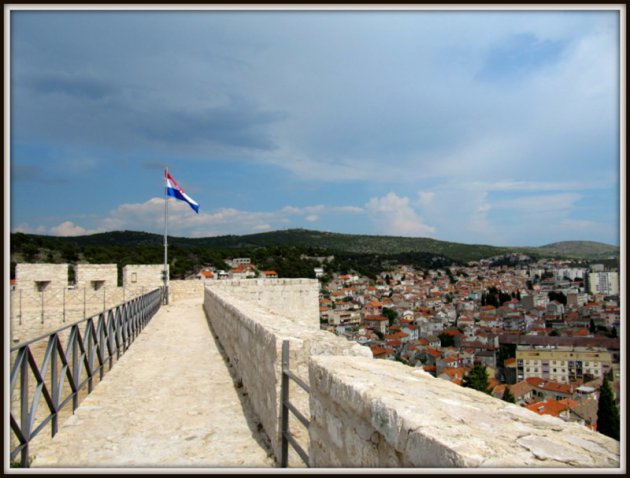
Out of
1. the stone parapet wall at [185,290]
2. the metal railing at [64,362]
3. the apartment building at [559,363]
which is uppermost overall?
the metal railing at [64,362]

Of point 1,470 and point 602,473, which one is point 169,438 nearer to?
point 1,470

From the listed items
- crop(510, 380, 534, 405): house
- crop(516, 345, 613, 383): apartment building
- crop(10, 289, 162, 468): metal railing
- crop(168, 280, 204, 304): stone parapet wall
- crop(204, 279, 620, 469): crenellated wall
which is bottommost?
crop(510, 380, 534, 405): house

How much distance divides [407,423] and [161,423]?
11.4 feet

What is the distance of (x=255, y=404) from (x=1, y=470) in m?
2.73

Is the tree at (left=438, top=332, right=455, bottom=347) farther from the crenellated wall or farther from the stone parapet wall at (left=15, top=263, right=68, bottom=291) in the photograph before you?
the crenellated wall

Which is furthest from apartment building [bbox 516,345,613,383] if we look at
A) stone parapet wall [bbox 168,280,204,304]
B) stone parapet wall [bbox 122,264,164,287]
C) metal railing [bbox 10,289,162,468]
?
metal railing [bbox 10,289,162,468]

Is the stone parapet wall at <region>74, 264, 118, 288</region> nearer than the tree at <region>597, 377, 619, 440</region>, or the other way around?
the stone parapet wall at <region>74, 264, 118, 288</region>

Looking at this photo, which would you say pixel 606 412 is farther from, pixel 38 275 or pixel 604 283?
pixel 38 275

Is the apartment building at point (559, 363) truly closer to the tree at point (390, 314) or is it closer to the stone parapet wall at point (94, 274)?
the tree at point (390, 314)

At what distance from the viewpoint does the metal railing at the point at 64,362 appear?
3.06 meters

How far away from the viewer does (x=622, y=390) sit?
5.70 ft

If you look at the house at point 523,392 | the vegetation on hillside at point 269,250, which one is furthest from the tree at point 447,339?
the house at point 523,392

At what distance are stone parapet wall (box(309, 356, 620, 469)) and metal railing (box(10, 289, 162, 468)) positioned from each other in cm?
206

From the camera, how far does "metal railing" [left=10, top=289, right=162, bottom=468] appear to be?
3064 millimetres
